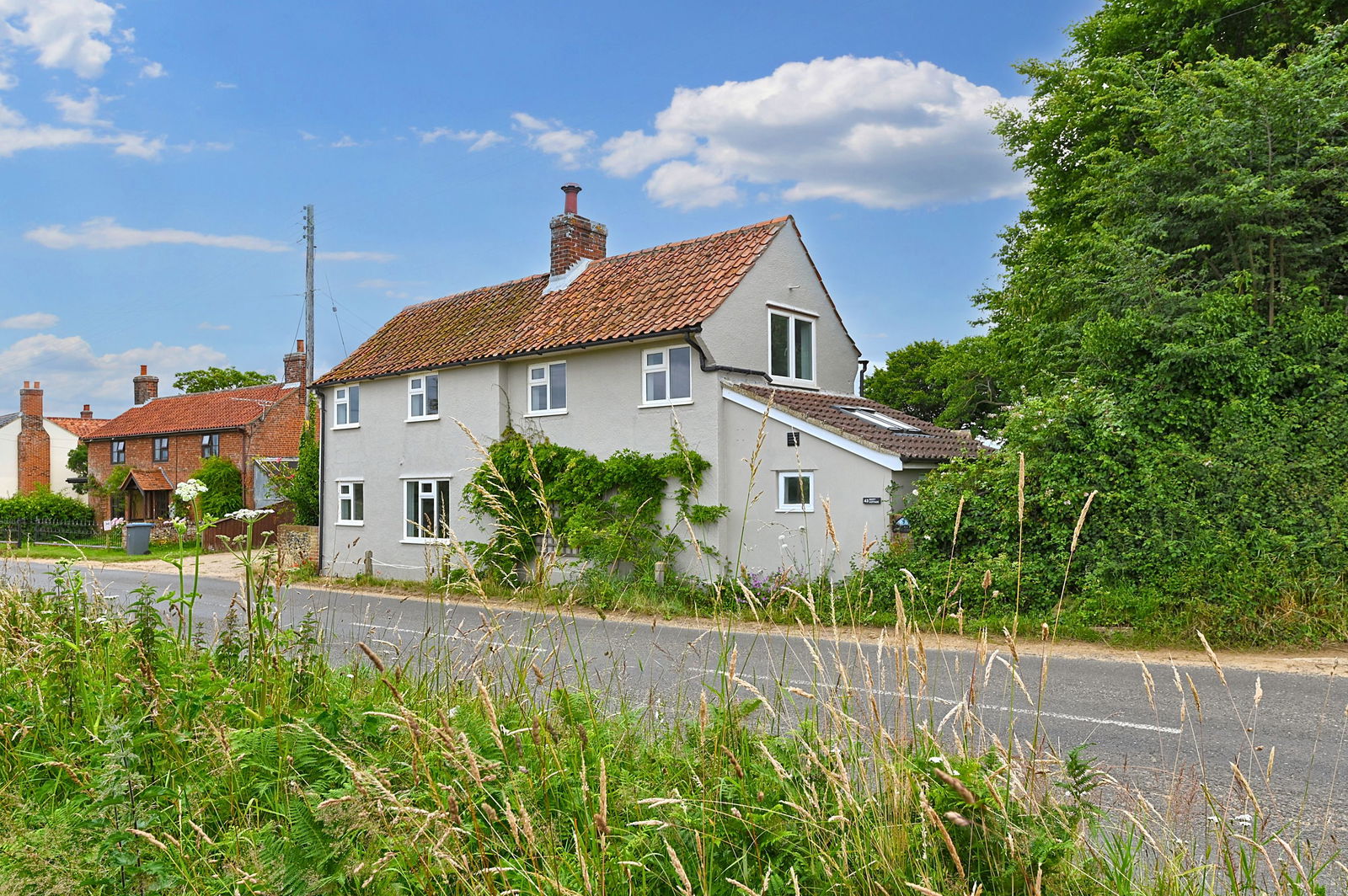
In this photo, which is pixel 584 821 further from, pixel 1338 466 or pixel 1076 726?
pixel 1338 466

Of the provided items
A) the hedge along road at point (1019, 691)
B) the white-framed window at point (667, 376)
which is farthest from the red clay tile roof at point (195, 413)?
the hedge along road at point (1019, 691)

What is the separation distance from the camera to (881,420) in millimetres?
19172

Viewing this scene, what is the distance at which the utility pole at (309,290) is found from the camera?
33.3 meters

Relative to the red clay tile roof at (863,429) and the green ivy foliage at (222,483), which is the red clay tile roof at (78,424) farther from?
the red clay tile roof at (863,429)

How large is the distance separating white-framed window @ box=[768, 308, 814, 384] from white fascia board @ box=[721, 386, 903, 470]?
2.54 m

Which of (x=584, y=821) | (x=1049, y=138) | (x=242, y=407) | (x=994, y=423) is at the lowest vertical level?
(x=584, y=821)

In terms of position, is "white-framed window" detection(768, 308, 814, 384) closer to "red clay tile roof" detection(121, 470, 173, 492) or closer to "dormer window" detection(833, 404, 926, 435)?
A: "dormer window" detection(833, 404, 926, 435)

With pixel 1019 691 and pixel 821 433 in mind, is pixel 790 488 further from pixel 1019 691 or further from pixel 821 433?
pixel 1019 691

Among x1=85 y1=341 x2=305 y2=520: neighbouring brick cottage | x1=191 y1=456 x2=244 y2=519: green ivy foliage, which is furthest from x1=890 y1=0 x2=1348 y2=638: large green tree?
x1=191 y1=456 x2=244 y2=519: green ivy foliage

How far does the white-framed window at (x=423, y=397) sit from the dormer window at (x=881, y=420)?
33.6 ft

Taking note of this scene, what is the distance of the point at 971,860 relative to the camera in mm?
2723

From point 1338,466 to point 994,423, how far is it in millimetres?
5584

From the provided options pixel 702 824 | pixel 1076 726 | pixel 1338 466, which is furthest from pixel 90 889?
pixel 1338 466

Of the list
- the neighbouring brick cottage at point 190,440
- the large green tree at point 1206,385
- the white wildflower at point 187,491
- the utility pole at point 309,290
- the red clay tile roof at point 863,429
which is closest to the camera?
the white wildflower at point 187,491
